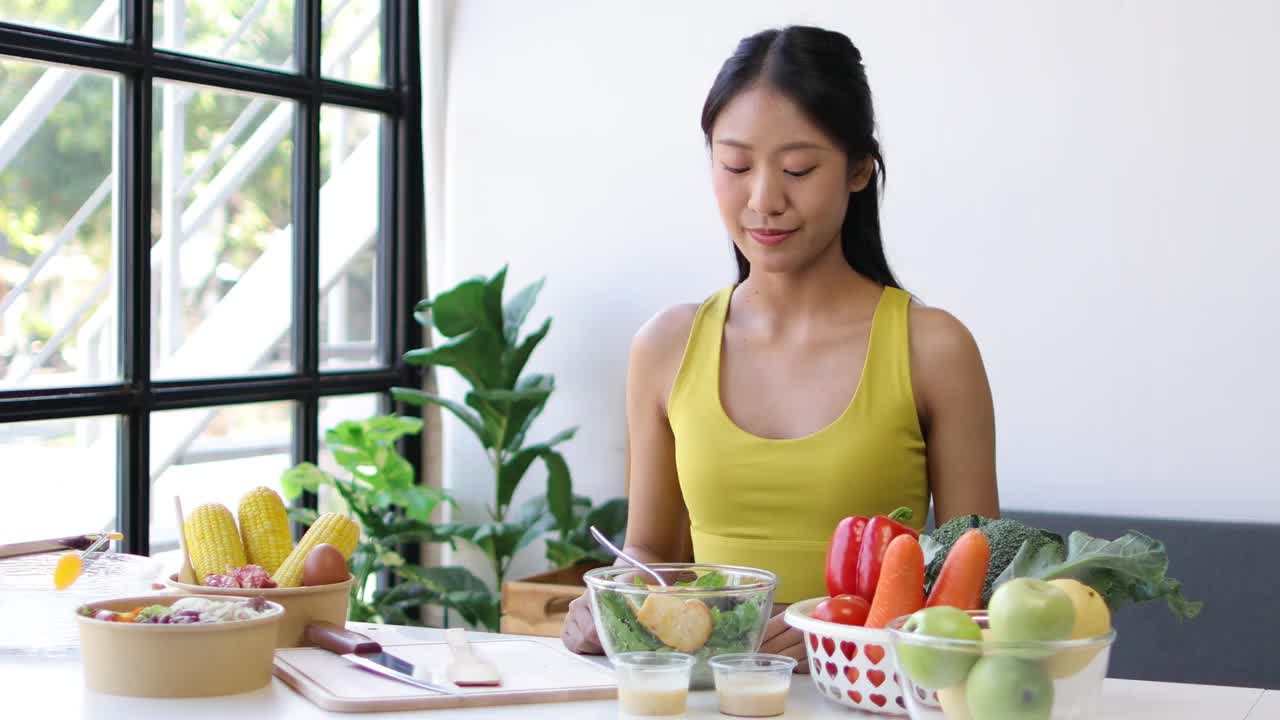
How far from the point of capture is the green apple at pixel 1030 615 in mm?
1107

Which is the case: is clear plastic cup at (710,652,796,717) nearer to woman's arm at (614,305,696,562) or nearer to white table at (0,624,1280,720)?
white table at (0,624,1280,720)

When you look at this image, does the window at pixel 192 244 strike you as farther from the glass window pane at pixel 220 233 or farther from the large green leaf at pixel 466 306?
the large green leaf at pixel 466 306

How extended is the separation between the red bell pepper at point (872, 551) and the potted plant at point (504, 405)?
2466 millimetres

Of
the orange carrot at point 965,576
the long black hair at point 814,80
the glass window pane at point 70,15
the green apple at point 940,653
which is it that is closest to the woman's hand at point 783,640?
the orange carrot at point 965,576

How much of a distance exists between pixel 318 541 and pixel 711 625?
526 millimetres

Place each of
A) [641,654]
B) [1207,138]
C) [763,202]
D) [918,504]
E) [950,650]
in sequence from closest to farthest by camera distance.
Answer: [950,650]
[641,654]
[763,202]
[918,504]
[1207,138]

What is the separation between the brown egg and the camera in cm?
162

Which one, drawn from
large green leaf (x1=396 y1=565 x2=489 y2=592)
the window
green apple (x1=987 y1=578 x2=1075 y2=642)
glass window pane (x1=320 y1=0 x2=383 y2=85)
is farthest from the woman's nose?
glass window pane (x1=320 y1=0 x2=383 y2=85)

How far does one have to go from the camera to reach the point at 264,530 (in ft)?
5.50

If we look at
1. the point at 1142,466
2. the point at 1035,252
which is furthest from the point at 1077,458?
the point at 1035,252

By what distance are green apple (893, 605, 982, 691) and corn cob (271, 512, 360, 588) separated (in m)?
0.72

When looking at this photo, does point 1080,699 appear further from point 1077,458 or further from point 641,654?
point 1077,458

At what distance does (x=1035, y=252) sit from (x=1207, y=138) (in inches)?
18.4

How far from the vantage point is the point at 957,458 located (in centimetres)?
191
